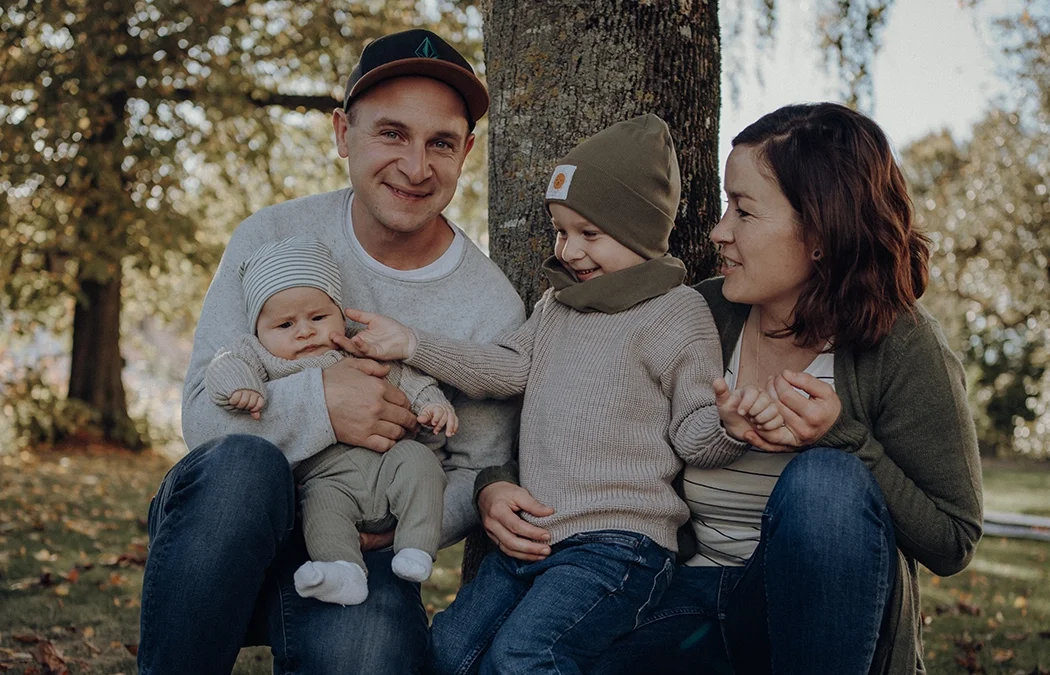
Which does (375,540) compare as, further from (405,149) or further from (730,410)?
(405,149)

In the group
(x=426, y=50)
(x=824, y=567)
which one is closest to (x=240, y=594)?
(x=824, y=567)

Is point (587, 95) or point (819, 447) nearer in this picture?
point (819, 447)

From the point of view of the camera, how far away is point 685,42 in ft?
10.6

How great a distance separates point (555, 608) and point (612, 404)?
1.82ft

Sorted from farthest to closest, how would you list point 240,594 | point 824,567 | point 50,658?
point 50,658 < point 240,594 < point 824,567

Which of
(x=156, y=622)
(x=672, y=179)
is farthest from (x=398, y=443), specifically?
(x=672, y=179)

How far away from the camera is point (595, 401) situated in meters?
2.60

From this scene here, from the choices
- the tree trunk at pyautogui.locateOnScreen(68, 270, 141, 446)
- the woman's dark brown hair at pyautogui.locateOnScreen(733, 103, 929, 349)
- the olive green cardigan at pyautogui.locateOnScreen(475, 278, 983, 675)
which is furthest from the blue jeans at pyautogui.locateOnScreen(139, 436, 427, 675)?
the tree trunk at pyautogui.locateOnScreen(68, 270, 141, 446)

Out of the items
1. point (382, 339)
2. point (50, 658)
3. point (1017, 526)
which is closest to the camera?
point (382, 339)

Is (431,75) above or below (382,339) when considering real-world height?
above

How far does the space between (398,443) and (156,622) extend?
74cm

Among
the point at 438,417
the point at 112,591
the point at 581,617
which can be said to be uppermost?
the point at 438,417

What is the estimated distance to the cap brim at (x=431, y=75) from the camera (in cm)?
276

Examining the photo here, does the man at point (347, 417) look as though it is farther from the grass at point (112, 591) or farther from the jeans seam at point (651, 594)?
the grass at point (112, 591)
